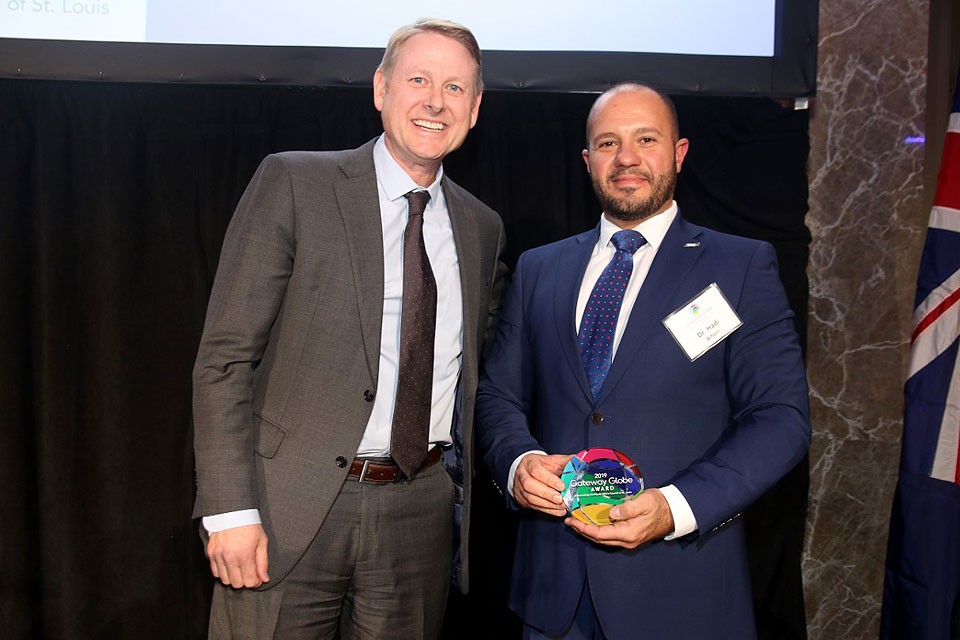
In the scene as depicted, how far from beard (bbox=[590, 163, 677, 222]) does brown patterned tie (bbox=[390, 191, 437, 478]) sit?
0.50m

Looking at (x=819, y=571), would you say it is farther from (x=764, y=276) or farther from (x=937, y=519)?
(x=764, y=276)

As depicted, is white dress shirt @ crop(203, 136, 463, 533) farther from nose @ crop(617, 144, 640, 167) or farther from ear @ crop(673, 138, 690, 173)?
ear @ crop(673, 138, 690, 173)

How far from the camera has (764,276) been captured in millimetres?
1887

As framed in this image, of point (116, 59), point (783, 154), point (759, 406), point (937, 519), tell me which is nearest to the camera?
point (759, 406)

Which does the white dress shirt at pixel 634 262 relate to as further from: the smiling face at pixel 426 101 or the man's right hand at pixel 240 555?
the man's right hand at pixel 240 555

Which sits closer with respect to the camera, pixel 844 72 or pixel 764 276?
pixel 764 276

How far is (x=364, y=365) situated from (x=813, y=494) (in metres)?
2.06

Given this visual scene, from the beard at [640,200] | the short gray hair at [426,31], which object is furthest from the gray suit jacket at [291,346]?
the beard at [640,200]

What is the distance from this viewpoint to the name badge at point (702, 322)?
1812 mm

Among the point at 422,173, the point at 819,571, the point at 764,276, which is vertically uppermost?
the point at 422,173

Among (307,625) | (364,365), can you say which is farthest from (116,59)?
(307,625)

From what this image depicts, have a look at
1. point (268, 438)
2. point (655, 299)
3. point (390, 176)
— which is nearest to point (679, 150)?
point (655, 299)

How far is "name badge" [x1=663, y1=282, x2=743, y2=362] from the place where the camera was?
5.94 ft

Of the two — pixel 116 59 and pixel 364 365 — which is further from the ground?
pixel 116 59
